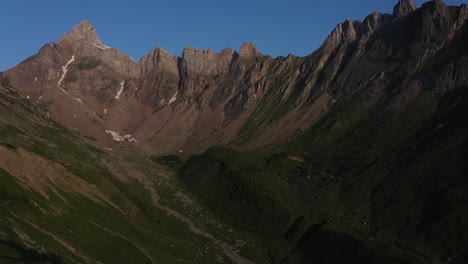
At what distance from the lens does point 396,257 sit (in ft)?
572

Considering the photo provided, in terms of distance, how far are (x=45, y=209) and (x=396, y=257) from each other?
110 m

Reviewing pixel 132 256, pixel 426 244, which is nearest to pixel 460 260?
pixel 426 244

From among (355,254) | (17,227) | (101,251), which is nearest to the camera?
(17,227)

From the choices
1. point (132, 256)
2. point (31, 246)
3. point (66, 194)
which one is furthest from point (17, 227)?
point (66, 194)

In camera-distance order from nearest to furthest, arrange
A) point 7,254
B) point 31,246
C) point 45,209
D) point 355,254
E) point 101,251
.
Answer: point 7,254
point 31,246
point 101,251
point 45,209
point 355,254

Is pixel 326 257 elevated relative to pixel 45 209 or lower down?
elevated

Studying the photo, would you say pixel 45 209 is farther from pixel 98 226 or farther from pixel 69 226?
pixel 98 226

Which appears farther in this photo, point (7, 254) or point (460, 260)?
point (460, 260)

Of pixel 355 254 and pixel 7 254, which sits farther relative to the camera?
pixel 355 254

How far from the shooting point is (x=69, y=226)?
158 meters

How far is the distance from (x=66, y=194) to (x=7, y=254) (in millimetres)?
87331

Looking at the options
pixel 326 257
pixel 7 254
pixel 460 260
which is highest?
pixel 460 260

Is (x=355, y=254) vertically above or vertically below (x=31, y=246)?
above

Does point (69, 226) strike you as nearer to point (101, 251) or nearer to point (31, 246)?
point (101, 251)
